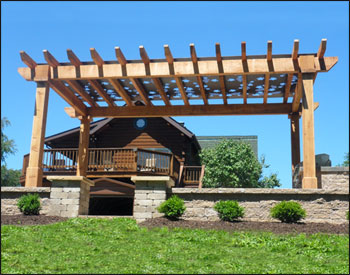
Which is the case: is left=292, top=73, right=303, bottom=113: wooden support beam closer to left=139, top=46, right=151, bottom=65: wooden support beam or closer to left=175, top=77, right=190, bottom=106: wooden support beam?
left=175, top=77, right=190, bottom=106: wooden support beam

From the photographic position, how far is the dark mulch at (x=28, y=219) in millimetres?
10032

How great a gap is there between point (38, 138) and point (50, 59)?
222cm

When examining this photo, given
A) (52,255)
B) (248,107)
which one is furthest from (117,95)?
(52,255)

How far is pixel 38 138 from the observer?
12.4 m

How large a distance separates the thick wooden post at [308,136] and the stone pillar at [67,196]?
5.52 meters

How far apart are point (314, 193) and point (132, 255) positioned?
5.10 meters

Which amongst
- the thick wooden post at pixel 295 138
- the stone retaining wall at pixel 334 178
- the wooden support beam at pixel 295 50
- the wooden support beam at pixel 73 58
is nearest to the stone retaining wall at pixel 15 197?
the wooden support beam at pixel 73 58

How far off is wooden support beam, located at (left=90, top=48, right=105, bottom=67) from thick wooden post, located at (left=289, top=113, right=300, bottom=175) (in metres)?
6.58

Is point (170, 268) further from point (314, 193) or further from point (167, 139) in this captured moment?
point (167, 139)

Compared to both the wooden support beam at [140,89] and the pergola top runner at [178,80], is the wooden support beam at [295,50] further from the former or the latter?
the wooden support beam at [140,89]

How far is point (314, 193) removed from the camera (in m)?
10.6

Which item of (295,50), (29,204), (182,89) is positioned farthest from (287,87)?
(29,204)

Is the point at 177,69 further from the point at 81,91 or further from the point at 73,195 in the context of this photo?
the point at 73,195

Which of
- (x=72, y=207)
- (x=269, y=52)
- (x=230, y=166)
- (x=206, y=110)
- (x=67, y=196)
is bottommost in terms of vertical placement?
(x=72, y=207)
